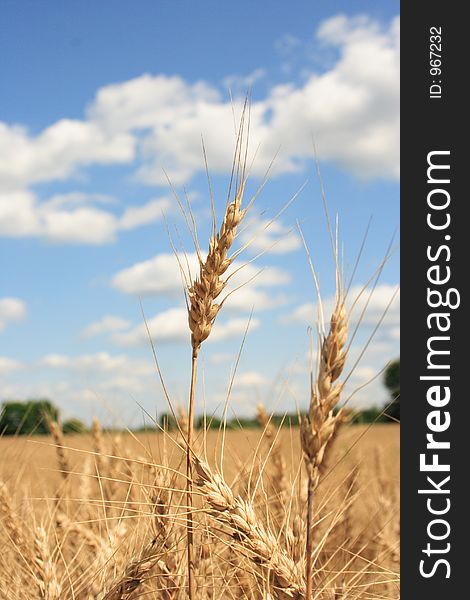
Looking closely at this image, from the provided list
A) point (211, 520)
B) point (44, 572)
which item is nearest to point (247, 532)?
point (211, 520)

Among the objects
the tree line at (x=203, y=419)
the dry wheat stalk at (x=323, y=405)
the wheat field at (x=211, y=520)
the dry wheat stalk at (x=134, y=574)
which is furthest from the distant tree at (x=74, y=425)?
the dry wheat stalk at (x=323, y=405)

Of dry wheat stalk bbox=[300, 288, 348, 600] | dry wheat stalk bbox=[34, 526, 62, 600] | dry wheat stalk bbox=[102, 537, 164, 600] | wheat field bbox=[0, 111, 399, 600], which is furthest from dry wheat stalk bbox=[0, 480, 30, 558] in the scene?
dry wheat stalk bbox=[300, 288, 348, 600]

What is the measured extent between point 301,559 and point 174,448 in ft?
2.45

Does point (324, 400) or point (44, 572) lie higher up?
point (324, 400)

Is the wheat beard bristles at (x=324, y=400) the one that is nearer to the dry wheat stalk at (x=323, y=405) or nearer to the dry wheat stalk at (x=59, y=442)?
the dry wheat stalk at (x=323, y=405)

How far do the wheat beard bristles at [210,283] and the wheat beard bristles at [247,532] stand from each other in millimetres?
387

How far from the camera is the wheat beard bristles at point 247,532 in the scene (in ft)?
6.04

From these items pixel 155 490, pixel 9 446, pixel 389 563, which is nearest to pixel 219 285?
pixel 155 490

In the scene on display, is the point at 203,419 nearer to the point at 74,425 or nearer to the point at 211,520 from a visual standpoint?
the point at 211,520

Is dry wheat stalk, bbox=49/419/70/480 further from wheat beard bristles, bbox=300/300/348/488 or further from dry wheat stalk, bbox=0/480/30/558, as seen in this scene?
wheat beard bristles, bbox=300/300/348/488

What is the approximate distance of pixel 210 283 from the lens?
2084mm

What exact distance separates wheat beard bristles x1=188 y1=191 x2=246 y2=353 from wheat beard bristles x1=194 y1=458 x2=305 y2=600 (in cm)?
39

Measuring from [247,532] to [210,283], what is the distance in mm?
710

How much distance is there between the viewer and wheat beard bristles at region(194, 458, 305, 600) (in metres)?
1.84
